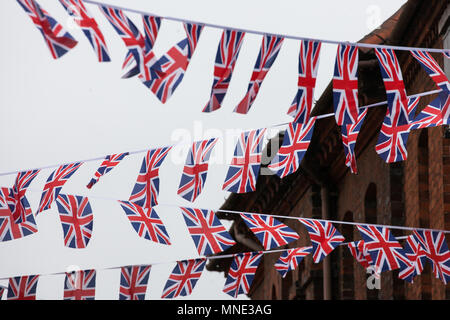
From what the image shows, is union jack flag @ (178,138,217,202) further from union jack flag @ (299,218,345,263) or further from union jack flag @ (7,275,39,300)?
union jack flag @ (7,275,39,300)

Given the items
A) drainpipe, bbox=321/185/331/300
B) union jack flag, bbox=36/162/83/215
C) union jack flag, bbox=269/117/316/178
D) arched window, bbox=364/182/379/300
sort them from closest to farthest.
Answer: union jack flag, bbox=269/117/316/178 < union jack flag, bbox=36/162/83/215 < arched window, bbox=364/182/379/300 < drainpipe, bbox=321/185/331/300

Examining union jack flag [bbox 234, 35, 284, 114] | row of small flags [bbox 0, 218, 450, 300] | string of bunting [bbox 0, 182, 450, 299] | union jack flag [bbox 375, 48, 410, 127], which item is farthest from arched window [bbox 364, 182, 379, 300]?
union jack flag [bbox 234, 35, 284, 114]

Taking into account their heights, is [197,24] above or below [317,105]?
below

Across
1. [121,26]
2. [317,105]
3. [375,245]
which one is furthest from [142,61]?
[317,105]

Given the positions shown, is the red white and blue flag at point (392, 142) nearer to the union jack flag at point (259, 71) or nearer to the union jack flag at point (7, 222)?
the union jack flag at point (259, 71)

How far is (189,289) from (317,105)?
5207 millimetres

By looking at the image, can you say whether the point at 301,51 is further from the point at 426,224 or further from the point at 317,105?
the point at 317,105

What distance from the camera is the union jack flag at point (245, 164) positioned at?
11.9 m

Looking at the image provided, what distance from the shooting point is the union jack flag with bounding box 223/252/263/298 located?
13633 mm

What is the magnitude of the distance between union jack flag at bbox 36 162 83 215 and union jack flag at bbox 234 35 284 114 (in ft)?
8.60

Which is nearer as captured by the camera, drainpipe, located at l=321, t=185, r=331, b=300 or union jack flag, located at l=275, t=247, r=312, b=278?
union jack flag, located at l=275, t=247, r=312, b=278

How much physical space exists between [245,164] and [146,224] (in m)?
1.49
